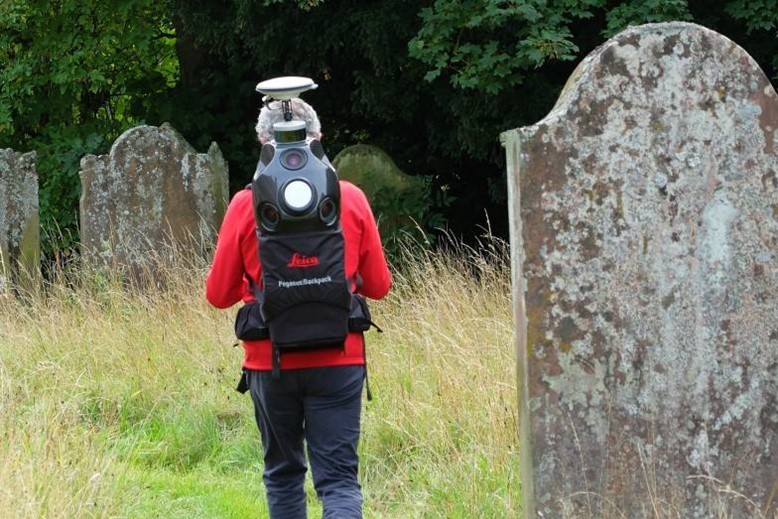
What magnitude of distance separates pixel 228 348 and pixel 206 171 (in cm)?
313

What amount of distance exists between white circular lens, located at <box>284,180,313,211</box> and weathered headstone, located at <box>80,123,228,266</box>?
6.55 m

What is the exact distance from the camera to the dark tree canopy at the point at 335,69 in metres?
10.4

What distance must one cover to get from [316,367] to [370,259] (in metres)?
0.44

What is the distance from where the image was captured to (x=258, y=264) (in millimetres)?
4320

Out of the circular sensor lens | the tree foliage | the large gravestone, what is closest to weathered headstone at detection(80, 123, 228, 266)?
the tree foliage

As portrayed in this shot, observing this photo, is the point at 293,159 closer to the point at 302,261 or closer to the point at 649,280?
the point at 302,261

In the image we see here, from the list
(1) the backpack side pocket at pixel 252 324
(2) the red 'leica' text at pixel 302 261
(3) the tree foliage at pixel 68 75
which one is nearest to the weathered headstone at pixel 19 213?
(3) the tree foliage at pixel 68 75

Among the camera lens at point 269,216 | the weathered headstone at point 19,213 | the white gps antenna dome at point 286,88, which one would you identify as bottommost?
the weathered headstone at point 19,213

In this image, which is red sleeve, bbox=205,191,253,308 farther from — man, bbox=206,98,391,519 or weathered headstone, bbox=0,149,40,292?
weathered headstone, bbox=0,149,40,292

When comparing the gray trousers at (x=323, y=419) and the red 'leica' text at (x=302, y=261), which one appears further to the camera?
the gray trousers at (x=323, y=419)

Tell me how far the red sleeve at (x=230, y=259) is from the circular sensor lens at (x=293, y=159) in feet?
0.79

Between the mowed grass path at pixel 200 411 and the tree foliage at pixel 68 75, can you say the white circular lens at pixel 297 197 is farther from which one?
the tree foliage at pixel 68 75

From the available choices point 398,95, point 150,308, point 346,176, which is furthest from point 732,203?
point 398,95

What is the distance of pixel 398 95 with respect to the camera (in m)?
12.7
